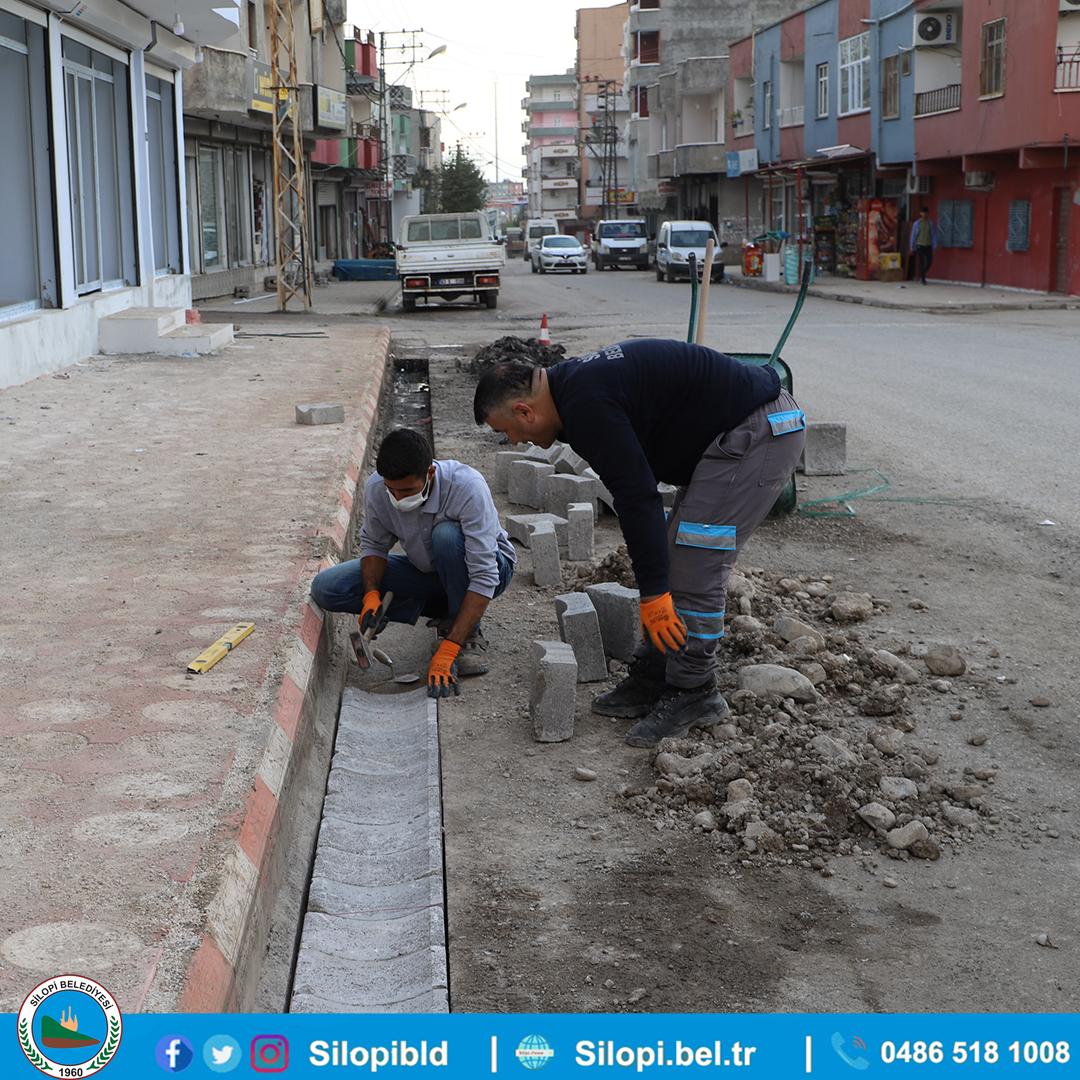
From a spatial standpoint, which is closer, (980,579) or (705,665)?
(705,665)

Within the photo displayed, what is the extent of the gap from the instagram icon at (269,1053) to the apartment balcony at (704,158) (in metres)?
50.7

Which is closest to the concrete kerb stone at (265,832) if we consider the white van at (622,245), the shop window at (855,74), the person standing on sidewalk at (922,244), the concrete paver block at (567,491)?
the concrete paver block at (567,491)

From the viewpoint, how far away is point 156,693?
13.3 feet

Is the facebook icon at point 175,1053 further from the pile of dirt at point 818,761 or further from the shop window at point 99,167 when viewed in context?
the shop window at point 99,167

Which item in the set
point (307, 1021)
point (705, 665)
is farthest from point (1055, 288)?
point (307, 1021)

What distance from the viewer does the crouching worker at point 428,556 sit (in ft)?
15.1

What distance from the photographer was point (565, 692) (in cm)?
Result: 450

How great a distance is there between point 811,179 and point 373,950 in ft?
136

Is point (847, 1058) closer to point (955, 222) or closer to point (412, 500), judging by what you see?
point (412, 500)

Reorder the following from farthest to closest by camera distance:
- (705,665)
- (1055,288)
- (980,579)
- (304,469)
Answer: (1055,288), (304,469), (980,579), (705,665)

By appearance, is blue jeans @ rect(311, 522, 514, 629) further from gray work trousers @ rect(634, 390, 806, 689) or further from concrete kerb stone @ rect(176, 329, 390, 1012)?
gray work trousers @ rect(634, 390, 806, 689)

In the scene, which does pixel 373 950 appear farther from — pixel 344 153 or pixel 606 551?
pixel 344 153

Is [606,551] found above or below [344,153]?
below

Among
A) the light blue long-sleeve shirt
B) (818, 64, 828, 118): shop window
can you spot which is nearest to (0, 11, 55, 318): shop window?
the light blue long-sleeve shirt
